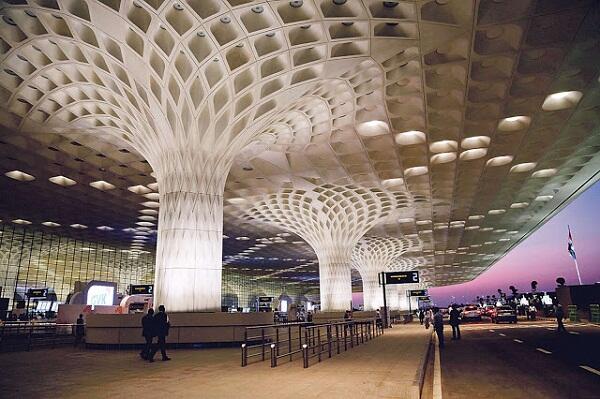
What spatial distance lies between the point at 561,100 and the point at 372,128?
8.66 meters

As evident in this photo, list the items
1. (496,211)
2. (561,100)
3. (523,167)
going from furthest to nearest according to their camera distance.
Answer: (496,211) → (523,167) → (561,100)

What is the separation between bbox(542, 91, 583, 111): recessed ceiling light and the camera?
18422mm

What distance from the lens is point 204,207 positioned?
53.1 feet

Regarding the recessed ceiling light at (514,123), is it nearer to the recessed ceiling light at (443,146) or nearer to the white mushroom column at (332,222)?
the recessed ceiling light at (443,146)

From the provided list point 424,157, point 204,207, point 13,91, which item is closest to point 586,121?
point 424,157

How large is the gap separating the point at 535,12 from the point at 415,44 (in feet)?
11.9

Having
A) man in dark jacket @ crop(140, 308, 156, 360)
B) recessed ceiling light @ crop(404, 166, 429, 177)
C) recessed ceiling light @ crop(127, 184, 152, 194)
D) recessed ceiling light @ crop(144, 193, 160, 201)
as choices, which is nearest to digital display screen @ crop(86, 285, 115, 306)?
recessed ceiling light @ crop(144, 193, 160, 201)

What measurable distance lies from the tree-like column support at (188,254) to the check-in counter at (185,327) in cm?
54

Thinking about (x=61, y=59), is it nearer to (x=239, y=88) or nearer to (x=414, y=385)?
(x=239, y=88)

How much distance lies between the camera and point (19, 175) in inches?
1099

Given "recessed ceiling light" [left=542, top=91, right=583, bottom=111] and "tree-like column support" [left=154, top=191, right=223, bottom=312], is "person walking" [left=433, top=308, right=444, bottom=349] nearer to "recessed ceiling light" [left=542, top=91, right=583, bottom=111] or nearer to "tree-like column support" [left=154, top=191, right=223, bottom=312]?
"tree-like column support" [left=154, top=191, right=223, bottom=312]

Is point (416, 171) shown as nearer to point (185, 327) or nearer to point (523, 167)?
point (523, 167)

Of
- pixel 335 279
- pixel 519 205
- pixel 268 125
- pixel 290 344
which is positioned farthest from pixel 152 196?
pixel 519 205

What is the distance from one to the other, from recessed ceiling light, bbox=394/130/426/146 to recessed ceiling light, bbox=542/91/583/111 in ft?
18.9
